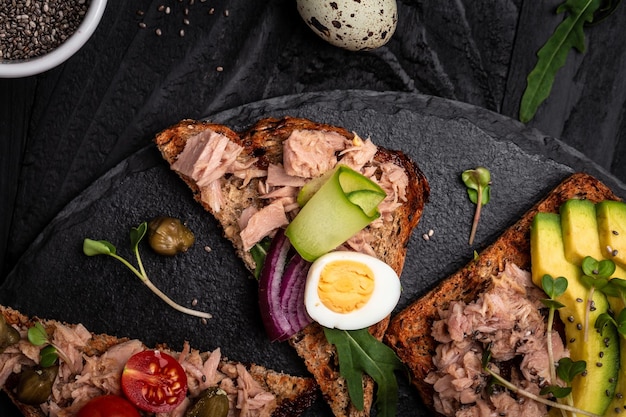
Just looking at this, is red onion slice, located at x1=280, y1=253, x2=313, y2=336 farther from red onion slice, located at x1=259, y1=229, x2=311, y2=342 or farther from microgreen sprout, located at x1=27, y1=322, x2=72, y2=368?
microgreen sprout, located at x1=27, y1=322, x2=72, y2=368

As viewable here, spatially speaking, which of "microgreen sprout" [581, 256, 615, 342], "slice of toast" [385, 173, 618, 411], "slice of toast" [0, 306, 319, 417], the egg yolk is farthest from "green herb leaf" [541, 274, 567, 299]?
"slice of toast" [0, 306, 319, 417]

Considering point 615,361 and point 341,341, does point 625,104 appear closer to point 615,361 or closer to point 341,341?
point 615,361

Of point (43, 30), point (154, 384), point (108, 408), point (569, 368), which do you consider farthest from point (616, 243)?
point (43, 30)

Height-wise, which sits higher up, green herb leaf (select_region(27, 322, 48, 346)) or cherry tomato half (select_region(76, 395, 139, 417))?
green herb leaf (select_region(27, 322, 48, 346))

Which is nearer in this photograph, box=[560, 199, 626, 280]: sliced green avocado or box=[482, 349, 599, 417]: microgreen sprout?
box=[482, 349, 599, 417]: microgreen sprout

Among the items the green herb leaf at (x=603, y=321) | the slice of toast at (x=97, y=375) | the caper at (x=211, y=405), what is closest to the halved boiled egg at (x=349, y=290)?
the slice of toast at (x=97, y=375)

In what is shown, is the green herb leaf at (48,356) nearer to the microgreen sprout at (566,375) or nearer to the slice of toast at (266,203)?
the slice of toast at (266,203)
